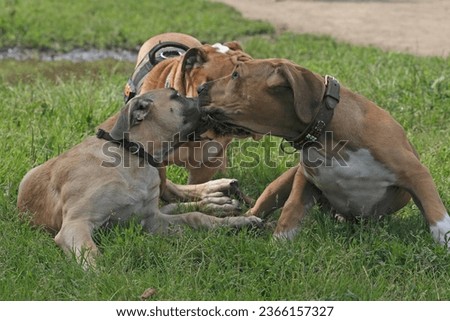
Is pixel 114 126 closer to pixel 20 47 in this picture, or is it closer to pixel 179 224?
pixel 179 224

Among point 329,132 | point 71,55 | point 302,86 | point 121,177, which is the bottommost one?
point 71,55

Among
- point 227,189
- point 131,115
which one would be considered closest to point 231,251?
point 131,115

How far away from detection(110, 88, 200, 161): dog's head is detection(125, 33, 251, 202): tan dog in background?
535mm

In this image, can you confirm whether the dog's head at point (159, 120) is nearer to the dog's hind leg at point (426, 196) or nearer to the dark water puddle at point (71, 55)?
the dog's hind leg at point (426, 196)

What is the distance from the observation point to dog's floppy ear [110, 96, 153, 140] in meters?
6.09

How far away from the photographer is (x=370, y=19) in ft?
52.7

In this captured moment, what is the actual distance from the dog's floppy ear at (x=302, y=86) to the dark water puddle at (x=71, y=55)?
7.99 metres

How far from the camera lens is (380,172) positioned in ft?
18.9

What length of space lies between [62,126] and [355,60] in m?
4.74

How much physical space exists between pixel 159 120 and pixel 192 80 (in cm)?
83

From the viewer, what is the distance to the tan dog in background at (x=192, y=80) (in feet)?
22.5

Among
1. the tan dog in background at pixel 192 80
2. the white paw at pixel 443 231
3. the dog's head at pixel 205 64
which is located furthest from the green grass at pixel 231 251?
the dog's head at pixel 205 64

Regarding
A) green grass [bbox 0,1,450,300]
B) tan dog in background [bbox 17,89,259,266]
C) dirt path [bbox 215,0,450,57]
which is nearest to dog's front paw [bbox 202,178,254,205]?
green grass [bbox 0,1,450,300]

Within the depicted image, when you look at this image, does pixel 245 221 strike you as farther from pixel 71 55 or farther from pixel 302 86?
pixel 71 55
